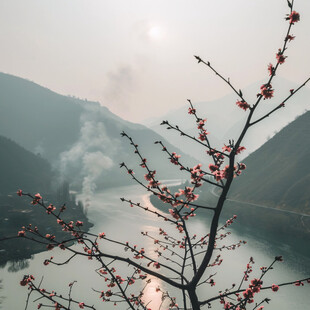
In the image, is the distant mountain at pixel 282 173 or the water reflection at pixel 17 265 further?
the distant mountain at pixel 282 173

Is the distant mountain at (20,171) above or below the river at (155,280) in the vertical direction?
above

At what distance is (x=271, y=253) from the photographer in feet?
244

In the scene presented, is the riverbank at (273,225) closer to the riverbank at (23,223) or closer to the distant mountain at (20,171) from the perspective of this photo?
the riverbank at (23,223)

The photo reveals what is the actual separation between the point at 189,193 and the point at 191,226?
100392mm

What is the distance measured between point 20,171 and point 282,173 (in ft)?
494

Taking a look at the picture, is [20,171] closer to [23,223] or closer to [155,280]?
[23,223]

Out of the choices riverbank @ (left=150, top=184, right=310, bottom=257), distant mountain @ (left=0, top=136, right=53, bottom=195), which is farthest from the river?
distant mountain @ (left=0, top=136, right=53, bottom=195)

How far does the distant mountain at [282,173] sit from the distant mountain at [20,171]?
11345 centimetres

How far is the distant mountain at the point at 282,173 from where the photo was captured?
11744 centimetres

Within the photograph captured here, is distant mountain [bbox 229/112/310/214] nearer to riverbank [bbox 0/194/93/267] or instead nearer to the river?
the river

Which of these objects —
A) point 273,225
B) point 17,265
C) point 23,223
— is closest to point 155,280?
point 17,265

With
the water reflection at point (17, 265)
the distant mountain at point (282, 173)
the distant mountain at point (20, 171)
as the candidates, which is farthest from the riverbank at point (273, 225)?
the distant mountain at point (20, 171)

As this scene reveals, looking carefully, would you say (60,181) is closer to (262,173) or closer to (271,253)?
(262,173)

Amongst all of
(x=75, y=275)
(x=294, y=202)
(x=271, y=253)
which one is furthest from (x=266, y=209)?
(x=75, y=275)
